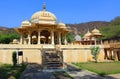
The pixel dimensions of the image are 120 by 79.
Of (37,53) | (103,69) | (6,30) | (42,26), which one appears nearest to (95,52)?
(37,53)

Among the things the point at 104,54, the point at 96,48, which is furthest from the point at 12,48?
the point at 104,54

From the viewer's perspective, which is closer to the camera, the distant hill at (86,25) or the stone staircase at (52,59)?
the stone staircase at (52,59)

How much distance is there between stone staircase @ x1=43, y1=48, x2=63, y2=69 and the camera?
2638 cm

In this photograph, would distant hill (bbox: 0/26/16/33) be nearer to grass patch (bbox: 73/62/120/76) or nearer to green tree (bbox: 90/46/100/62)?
green tree (bbox: 90/46/100/62)

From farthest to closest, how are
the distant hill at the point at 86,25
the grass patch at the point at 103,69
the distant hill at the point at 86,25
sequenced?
the distant hill at the point at 86,25 < the distant hill at the point at 86,25 < the grass patch at the point at 103,69

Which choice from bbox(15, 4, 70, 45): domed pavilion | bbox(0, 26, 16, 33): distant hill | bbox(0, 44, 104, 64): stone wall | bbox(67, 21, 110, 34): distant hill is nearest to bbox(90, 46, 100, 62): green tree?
bbox(0, 44, 104, 64): stone wall

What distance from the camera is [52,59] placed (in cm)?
2859

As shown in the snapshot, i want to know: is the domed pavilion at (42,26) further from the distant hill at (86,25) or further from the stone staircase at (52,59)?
the distant hill at (86,25)

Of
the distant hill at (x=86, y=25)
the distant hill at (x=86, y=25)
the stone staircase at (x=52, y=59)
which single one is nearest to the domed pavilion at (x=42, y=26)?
the stone staircase at (x=52, y=59)

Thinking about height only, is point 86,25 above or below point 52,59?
above

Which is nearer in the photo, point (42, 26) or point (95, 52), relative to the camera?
point (95, 52)

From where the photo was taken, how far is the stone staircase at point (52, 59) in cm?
2638

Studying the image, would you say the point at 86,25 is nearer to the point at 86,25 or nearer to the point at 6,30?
the point at 86,25

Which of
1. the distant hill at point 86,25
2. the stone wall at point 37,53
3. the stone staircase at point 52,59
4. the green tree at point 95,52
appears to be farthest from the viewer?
the distant hill at point 86,25
